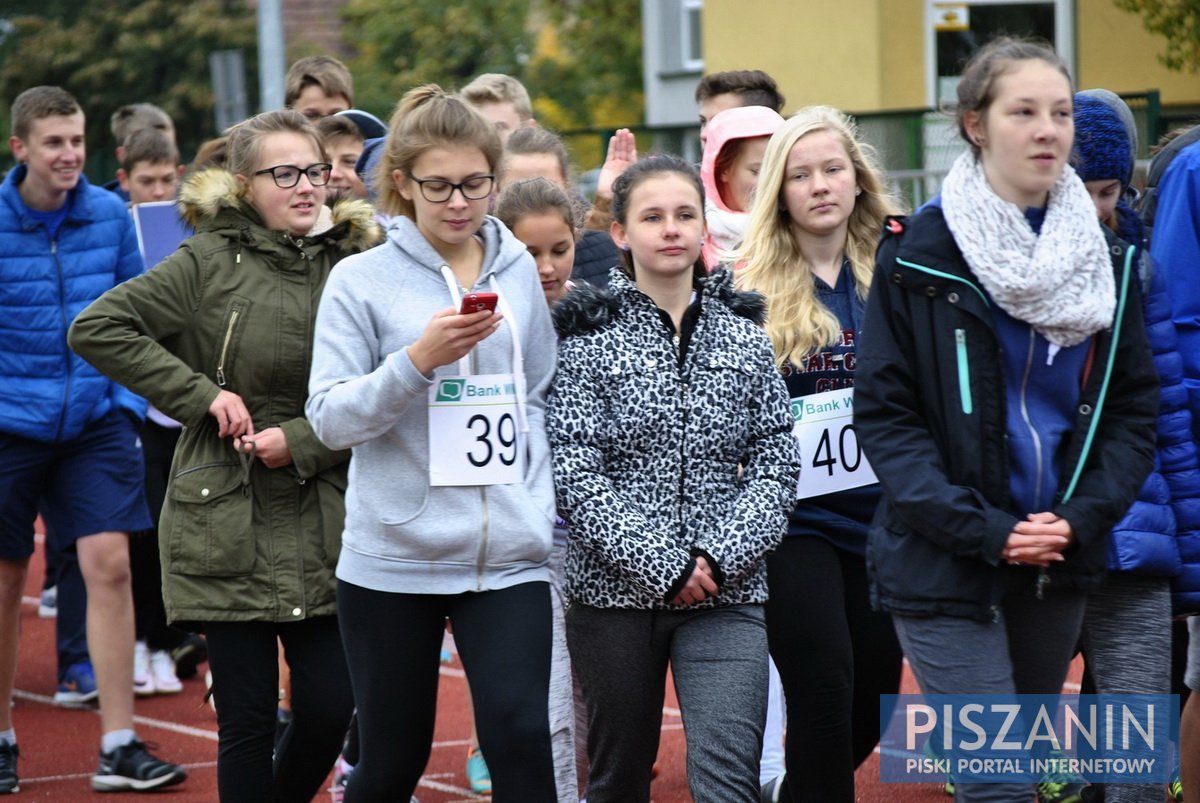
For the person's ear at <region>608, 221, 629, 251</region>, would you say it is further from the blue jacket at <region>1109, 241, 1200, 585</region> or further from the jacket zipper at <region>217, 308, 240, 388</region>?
the blue jacket at <region>1109, 241, 1200, 585</region>

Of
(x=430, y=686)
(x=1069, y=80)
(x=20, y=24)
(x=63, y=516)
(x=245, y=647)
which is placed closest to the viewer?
(x=1069, y=80)

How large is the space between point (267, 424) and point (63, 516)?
2.23 metres

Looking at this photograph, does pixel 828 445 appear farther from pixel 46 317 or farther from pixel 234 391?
pixel 46 317

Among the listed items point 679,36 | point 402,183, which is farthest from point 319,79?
point 679,36

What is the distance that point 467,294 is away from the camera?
445 cm

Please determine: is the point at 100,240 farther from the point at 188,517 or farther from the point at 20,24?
the point at 20,24

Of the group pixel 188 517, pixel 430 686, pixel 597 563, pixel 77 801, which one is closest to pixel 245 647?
pixel 188 517

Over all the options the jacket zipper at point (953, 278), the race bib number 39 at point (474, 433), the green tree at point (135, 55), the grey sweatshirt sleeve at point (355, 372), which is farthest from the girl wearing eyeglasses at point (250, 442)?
the green tree at point (135, 55)

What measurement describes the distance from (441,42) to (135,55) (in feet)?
17.4

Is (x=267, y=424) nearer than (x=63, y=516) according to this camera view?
Yes

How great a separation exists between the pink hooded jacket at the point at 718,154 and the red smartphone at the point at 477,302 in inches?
79.1

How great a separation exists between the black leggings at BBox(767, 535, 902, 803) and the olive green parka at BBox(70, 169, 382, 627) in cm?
127

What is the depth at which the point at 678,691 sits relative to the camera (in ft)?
15.5

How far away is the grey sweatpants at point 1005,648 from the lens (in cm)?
418
